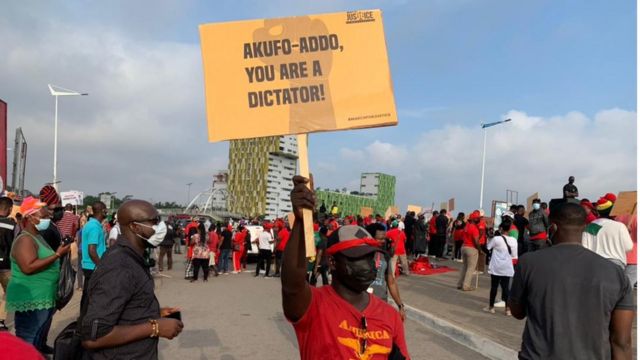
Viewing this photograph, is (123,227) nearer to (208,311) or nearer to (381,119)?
(381,119)

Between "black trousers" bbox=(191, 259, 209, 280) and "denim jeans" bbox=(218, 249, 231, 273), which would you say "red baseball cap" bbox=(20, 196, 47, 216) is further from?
"denim jeans" bbox=(218, 249, 231, 273)

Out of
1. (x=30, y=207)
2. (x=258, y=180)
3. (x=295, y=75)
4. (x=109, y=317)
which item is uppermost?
(x=295, y=75)

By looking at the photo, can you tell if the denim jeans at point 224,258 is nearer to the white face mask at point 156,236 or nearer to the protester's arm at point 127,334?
the white face mask at point 156,236

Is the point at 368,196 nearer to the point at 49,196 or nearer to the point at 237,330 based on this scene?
the point at 237,330

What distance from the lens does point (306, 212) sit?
2381mm

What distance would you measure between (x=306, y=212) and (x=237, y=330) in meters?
6.39

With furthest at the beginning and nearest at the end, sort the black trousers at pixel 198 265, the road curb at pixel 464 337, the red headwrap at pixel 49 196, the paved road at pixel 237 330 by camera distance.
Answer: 1. the black trousers at pixel 198 265
2. the paved road at pixel 237 330
3. the road curb at pixel 464 337
4. the red headwrap at pixel 49 196

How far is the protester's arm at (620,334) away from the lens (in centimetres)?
317

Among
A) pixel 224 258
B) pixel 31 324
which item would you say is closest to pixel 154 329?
pixel 31 324

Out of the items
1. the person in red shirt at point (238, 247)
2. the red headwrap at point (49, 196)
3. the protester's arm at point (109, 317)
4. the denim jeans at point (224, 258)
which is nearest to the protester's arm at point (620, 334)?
the protester's arm at point (109, 317)

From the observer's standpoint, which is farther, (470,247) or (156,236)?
(470,247)

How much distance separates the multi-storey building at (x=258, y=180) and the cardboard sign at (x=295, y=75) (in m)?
52.0

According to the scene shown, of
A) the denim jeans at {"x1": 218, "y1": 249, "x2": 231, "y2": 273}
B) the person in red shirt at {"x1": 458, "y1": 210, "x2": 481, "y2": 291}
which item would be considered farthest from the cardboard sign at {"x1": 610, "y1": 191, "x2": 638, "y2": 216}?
the denim jeans at {"x1": 218, "y1": 249, "x2": 231, "y2": 273}

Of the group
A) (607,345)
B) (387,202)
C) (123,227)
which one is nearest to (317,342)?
(123,227)
